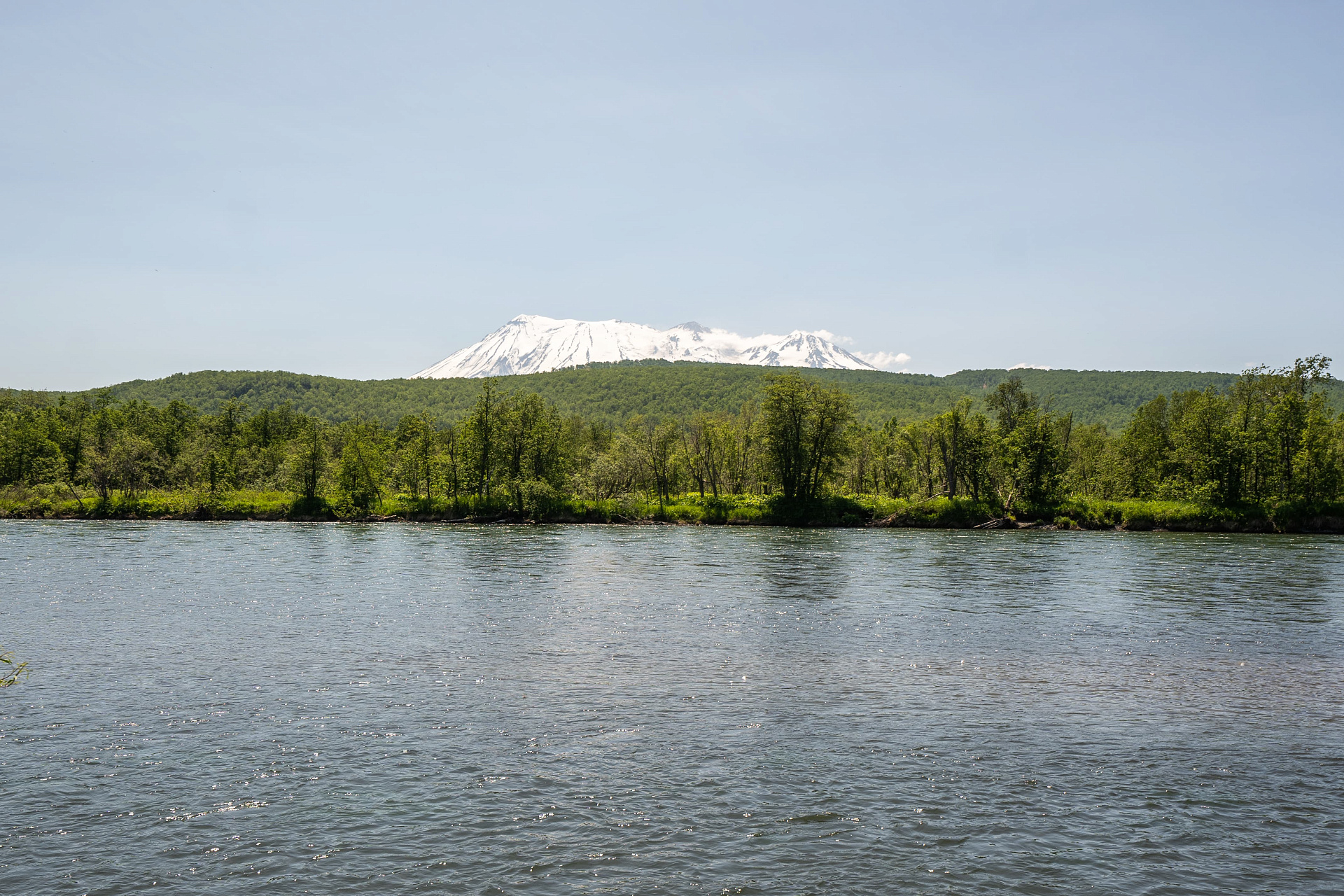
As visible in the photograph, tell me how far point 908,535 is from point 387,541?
147ft

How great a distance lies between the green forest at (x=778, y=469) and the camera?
81875 millimetres

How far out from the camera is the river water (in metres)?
10.9

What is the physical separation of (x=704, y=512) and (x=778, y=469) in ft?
31.5

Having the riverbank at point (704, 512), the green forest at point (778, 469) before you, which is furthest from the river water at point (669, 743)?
the green forest at point (778, 469)

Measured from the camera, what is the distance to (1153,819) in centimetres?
1248

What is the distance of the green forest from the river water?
5290 cm

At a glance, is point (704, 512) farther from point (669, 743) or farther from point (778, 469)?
point (669, 743)

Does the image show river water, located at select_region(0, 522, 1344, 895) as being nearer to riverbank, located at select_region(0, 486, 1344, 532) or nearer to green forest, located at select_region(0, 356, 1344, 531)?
riverbank, located at select_region(0, 486, 1344, 532)

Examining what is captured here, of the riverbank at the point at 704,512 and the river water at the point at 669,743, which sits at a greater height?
the river water at the point at 669,743

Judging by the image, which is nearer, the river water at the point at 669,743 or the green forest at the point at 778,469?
the river water at the point at 669,743

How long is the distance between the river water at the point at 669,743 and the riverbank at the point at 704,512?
49.5 metres

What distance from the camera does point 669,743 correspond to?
51.6ft

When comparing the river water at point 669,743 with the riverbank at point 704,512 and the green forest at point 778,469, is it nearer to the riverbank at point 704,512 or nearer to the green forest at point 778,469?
the riverbank at point 704,512

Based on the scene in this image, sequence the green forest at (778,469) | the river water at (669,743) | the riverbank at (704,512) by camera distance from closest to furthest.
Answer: the river water at (669,743) → the riverbank at (704,512) → the green forest at (778,469)
